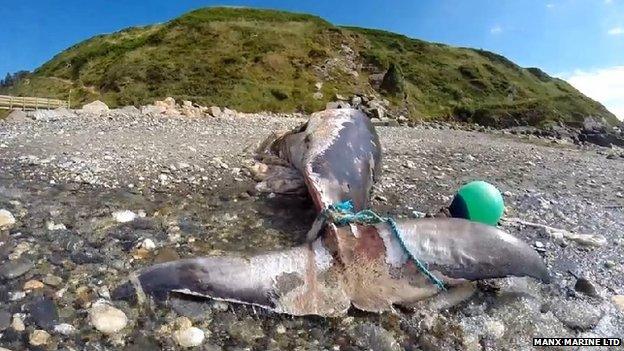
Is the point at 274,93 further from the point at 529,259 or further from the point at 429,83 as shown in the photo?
the point at 529,259

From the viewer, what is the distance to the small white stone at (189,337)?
2.79m

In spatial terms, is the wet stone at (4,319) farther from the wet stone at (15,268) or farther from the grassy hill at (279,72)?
the grassy hill at (279,72)

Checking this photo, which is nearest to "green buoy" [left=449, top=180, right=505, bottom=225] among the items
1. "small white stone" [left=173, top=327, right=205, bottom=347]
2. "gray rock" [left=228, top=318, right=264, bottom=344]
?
"gray rock" [left=228, top=318, right=264, bottom=344]

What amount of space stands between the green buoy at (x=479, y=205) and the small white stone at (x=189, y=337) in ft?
9.36

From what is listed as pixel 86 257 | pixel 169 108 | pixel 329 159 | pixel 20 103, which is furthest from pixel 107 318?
pixel 20 103

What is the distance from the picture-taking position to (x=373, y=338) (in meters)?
3.00

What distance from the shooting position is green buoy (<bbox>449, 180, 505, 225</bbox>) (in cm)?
474

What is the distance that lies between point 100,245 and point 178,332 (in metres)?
1.44

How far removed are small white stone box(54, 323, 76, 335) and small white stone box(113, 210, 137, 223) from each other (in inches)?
69.1

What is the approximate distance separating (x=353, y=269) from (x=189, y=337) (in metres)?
1.10

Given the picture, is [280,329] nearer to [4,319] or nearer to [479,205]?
[4,319]

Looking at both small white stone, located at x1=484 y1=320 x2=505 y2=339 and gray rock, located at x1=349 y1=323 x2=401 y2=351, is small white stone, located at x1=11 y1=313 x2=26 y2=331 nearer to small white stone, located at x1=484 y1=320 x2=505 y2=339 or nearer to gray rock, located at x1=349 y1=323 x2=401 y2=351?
gray rock, located at x1=349 y1=323 x2=401 y2=351

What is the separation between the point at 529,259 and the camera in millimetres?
3670

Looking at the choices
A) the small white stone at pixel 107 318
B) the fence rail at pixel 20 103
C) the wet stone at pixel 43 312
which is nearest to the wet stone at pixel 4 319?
the wet stone at pixel 43 312
